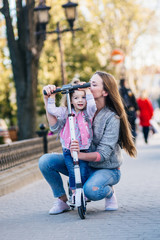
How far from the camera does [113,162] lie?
6000mm

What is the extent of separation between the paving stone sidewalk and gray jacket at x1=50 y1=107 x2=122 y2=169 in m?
0.57

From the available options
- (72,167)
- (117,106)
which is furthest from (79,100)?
(72,167)

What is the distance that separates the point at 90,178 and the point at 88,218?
0.43 m

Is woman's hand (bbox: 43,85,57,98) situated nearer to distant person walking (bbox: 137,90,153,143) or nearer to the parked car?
distant person walking (bbox: 137,90,153,143)

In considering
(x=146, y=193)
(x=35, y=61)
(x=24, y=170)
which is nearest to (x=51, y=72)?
(x=35, y=61)

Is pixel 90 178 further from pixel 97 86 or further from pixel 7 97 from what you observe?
pixel 7 97

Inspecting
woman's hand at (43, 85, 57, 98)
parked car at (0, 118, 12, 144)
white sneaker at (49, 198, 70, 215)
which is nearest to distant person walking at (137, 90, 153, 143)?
parked car at (0, 118, 12, 144)

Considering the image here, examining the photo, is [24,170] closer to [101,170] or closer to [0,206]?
[0,206]

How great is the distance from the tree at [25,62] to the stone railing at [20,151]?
8.87ft

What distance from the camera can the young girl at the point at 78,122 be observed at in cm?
577

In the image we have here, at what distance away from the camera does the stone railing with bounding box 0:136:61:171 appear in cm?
901

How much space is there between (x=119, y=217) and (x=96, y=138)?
0.90m

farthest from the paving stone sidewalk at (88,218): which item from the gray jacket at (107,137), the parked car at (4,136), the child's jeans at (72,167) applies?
the parked car at (4,136)

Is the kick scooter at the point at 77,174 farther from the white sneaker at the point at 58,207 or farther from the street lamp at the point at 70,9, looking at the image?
the street lamp at the point at 70,9
